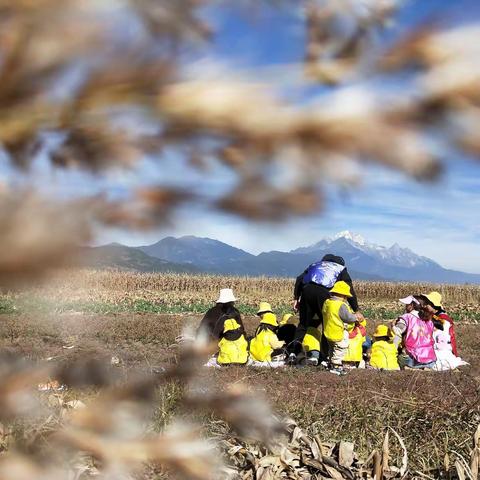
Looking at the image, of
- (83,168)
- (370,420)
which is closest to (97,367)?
(83,168)

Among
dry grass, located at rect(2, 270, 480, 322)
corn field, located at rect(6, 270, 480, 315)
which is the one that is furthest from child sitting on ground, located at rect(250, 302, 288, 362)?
corn field, located at rect(6, 270, 480, 315)

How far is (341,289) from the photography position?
9.12 metres

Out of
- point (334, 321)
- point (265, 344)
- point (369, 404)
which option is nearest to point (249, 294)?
point (265, 344)

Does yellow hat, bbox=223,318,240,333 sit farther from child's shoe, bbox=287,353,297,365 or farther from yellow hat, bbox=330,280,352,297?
yellow hat, bbox=330,280,352,297

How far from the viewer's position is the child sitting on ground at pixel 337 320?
9.07 meters

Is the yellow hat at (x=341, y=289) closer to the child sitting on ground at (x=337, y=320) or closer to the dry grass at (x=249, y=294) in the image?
the child sitting on ground at (x=337, y=320)

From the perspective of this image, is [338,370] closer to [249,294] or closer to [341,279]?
[341,279]

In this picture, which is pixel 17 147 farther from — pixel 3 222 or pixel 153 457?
pixel 153 457

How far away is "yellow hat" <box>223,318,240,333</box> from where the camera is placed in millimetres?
9711

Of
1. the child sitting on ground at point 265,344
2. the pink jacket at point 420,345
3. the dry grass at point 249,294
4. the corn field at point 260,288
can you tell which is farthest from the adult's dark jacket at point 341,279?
the corn field at point 260,288

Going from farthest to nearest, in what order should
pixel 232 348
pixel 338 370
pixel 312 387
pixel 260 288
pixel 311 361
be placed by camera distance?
pixel 260 288
pixel 232 348
pixel 311 361
pixel 338 370
pixel 312 387

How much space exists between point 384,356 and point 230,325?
2.07 meters

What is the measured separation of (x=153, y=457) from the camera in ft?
2.46

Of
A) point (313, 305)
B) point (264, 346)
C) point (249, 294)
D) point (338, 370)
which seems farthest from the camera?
point (249, 294)
